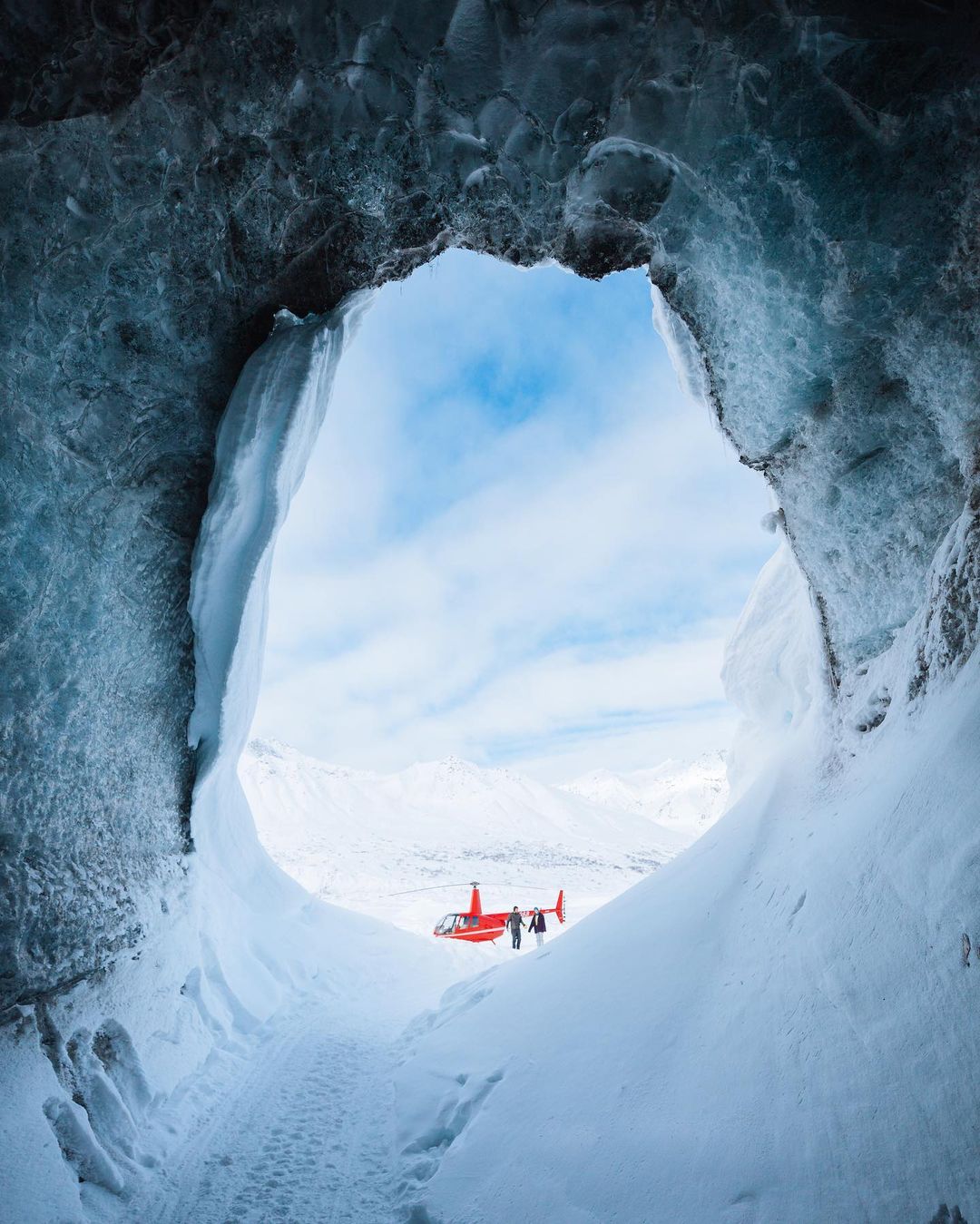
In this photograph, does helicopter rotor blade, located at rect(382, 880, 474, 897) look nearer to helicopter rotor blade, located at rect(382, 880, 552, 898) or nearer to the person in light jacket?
helicopter rotor blade, located at rect(382, 880, 552, 898)

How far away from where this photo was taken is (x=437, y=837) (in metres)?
45.6

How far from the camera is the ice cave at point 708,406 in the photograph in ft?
10.5

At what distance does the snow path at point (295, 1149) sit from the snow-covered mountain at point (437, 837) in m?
11.8

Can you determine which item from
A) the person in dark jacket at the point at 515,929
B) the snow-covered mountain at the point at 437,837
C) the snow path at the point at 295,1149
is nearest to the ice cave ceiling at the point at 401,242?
the snow path at the point at 295,1149

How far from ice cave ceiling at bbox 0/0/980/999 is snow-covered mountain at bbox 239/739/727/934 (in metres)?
14.3

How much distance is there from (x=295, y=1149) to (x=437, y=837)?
43423mm

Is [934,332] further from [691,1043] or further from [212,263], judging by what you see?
[212,263]

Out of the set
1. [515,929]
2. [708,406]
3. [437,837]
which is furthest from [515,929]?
[437,837]

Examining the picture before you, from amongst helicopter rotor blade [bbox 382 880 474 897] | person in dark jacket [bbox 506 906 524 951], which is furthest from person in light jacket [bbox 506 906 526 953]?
helicopter rotor blade [bbox 382 880 474 897]

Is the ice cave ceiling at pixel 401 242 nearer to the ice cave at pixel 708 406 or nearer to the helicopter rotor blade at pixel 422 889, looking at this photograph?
the ice cave at pixel 708 406

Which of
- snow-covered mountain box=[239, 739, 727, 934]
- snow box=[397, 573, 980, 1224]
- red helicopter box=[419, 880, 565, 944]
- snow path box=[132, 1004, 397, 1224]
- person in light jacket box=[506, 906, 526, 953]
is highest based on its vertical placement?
snow box=[397, 573, 980, 1224]

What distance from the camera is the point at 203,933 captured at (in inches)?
264

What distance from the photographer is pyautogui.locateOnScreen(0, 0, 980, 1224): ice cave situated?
3.20m

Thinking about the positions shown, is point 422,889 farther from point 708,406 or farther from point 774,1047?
point 774,1047
